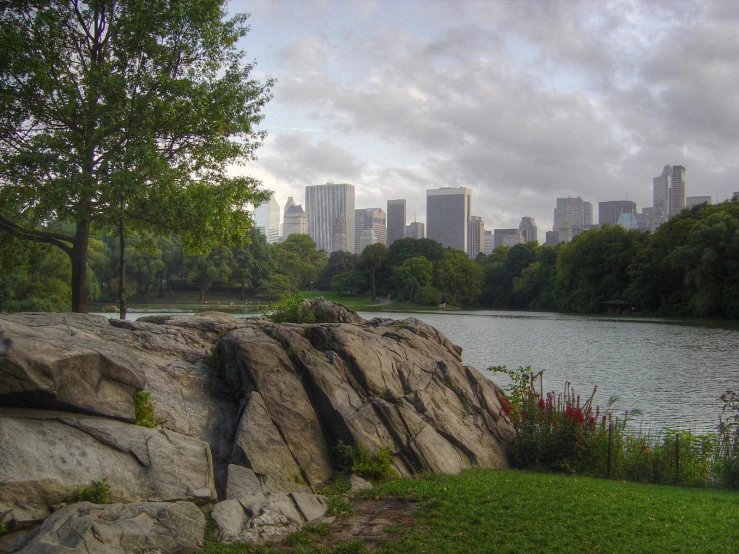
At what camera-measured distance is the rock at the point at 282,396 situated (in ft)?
33.2

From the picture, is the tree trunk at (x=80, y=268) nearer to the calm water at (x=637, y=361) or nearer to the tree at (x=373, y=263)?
the calm water at (x=637, y=361)

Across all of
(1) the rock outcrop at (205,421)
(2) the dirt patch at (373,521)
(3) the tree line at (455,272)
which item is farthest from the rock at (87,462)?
(3) the tree line at (455,272)

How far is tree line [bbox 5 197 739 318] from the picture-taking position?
49091 mm

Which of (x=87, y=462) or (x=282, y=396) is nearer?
(x=87, y=462)

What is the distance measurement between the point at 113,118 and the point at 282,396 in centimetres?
1014

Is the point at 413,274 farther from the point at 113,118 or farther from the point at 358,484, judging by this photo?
the point at 358,484

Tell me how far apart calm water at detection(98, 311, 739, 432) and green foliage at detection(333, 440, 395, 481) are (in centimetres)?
1183

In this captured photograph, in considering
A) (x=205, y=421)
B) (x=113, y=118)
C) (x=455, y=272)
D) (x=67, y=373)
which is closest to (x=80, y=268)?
(x=113, y=118)

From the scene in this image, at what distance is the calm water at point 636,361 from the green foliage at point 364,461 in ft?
38.6

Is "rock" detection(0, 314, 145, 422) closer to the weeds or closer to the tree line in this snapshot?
the weeds

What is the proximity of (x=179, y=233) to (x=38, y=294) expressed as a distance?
2753 cm

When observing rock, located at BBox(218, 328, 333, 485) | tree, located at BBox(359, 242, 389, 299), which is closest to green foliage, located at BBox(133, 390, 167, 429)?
rock, located at BBox(218, 328, 333, 485)

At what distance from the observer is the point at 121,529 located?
6.61 m

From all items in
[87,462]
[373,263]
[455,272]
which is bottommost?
[87,462]
